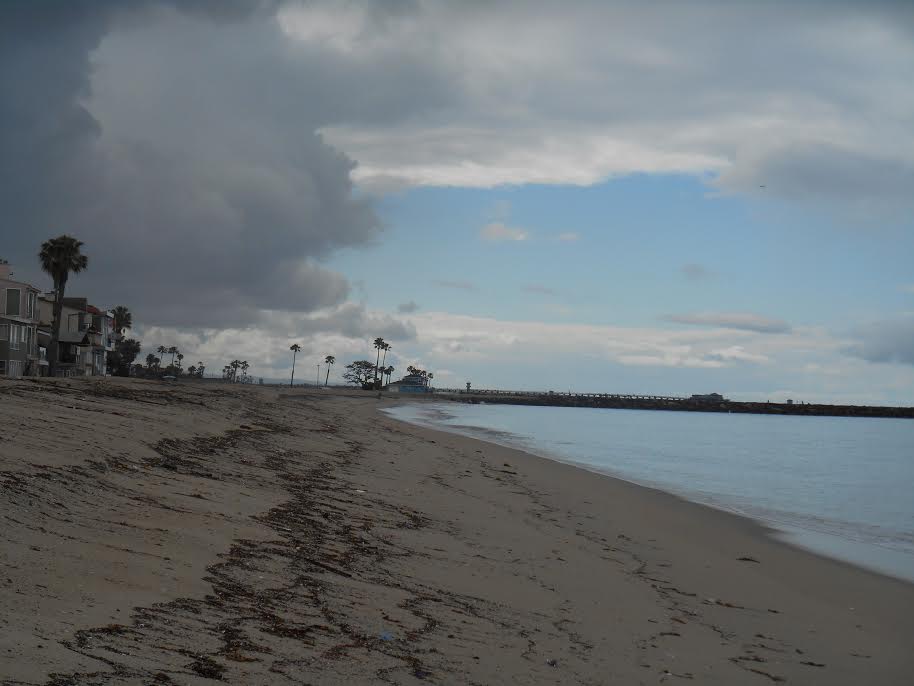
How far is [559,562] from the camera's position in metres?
11.6

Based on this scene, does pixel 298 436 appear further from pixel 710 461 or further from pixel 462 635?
pixel 710 461

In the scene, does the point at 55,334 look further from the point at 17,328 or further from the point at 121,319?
the point at 121,319

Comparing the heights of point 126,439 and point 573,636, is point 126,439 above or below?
above

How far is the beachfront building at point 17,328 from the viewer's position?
53.6 meters

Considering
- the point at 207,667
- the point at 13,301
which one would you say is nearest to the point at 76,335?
the point at 13,301

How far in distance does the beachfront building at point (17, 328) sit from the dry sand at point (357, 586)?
137 feet

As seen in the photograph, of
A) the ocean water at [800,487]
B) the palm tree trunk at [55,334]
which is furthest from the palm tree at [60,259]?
the ocean water at [800,487]

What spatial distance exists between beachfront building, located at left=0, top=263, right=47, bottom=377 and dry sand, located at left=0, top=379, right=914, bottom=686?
41778 mm

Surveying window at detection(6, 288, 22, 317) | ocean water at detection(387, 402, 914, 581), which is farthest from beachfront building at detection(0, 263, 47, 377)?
ocean water at detection(387, 402, 914, 581)

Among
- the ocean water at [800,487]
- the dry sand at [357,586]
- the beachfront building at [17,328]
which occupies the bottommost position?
the ocean water at [800,487]

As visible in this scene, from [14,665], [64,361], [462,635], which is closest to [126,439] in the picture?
[462,635]

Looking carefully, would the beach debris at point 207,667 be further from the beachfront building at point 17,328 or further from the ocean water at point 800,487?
the beachfront building at point 17,328

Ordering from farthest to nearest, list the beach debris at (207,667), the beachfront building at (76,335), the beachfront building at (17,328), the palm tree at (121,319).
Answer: the palm tree at (121,319), the beachfront building at (76,335), the beachfront building at (17,328), the beach debris at (207,667)

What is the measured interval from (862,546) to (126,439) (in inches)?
586
